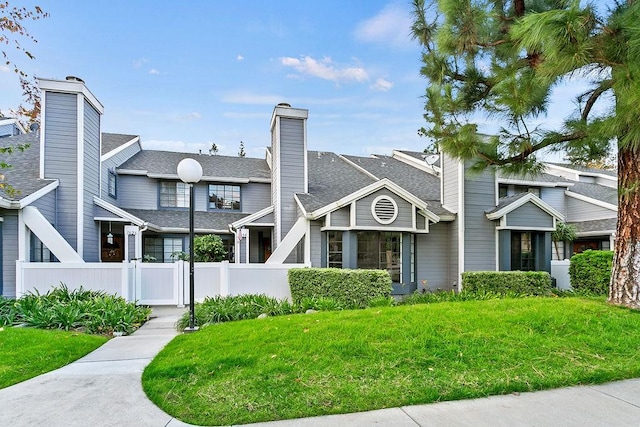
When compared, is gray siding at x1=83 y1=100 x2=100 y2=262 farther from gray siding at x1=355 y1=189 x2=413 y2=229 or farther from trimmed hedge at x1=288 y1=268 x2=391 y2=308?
gray siding at x1=355 y1=189 x2=413 y2=229

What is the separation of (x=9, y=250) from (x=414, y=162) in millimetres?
15942

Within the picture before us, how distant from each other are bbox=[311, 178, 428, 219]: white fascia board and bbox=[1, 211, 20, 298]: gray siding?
8.40 m

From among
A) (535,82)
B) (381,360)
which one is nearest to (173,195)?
(381,360)

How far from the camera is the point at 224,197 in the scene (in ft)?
54.0

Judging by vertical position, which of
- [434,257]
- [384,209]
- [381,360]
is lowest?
[381,360]

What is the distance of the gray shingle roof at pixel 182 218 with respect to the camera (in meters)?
14.6

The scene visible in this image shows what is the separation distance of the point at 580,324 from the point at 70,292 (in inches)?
431

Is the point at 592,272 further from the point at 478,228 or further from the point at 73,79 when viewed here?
the point at 73,79

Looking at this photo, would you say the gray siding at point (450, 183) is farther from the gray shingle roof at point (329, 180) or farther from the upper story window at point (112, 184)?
the upper story window at point (112, 184)

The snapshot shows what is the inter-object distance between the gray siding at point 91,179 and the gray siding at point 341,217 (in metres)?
8.01

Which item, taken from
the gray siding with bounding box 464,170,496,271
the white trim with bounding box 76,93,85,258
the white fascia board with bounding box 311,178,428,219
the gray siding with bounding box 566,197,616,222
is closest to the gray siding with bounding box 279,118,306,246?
the white fascia board with bounding box 311,178,428,219

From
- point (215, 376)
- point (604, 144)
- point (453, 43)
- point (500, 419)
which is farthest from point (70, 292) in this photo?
point (604, 144)

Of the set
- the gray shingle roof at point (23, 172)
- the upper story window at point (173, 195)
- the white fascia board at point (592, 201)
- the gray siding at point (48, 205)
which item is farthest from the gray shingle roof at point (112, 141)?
the white fascia board at point (592, 201)

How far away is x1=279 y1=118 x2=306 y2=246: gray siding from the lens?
13.3m
